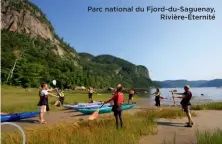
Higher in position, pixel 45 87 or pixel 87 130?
pixel 45 87

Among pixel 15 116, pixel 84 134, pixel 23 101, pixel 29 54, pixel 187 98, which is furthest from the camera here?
pixel 29 54

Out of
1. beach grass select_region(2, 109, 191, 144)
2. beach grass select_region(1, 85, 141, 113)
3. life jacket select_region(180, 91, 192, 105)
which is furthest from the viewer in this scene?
beach grass select_region(1, 85, 141, 113)

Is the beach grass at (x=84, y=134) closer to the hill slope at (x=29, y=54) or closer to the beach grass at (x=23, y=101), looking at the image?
the beach grass at (x=23, y=101)

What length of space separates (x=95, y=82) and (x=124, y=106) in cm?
12772

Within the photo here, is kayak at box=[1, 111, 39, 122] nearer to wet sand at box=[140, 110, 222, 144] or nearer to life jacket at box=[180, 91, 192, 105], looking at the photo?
wet sand at box=[140, 110, 222, 144]

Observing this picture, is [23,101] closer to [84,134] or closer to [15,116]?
[15,116]

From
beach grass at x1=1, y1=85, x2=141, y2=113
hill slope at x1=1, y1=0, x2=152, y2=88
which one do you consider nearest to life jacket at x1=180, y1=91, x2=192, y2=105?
beach grass at x1=1, y1=85, x2=141, y2=113

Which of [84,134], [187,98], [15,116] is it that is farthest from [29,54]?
[84,134]

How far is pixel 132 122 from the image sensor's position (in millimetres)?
13234

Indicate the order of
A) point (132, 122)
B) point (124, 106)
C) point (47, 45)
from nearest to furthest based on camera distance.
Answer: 1. point (132, 122)
2. point (124, 106)
3. point (47, 45)

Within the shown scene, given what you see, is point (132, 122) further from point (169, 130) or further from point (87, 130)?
point (87, 130)

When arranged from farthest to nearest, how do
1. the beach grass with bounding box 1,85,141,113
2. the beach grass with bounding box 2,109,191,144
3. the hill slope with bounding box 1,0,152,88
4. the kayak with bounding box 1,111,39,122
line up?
the hill slope with bounding box 1,0,152,88 → the beach grass with bounding box 1,85,141,113 → the kayak with bounding box 1,111,39,122 → the beach grass with bounding box 2,109,191,144

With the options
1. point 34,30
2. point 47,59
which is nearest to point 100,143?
point 47,59

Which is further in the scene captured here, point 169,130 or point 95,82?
point 95,82
